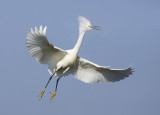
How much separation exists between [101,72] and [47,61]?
271 centimetres

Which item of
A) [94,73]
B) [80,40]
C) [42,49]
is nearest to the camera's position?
[42,49]

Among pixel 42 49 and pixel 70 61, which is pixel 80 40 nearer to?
pixel 70 61

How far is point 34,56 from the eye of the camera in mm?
17406

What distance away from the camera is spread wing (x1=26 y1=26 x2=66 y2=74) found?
16250 millimetres

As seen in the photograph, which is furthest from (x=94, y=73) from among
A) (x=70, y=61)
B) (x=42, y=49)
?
(x=42, y=49)

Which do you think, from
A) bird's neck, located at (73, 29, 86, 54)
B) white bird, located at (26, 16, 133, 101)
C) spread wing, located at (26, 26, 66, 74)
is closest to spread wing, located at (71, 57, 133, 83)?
white bird, located at (26, 16, 133, 101)

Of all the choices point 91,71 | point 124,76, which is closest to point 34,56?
point 91,71

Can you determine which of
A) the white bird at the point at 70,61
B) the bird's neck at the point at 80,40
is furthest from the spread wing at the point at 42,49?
the bird's neck at the point at 80,40

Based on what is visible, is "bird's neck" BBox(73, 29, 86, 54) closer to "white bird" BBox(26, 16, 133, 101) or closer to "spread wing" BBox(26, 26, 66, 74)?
"white bird" BBox(26, 16, 133, 101)

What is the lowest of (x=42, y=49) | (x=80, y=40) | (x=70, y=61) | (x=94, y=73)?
(x=94, y=73)

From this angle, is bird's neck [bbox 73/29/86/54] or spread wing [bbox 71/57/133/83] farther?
spread wing [bbox 71/57/133/83]

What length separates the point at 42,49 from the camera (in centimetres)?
1734

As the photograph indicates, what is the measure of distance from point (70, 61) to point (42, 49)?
4.50 feet

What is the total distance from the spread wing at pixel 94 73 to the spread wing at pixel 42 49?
1112 millimetres
